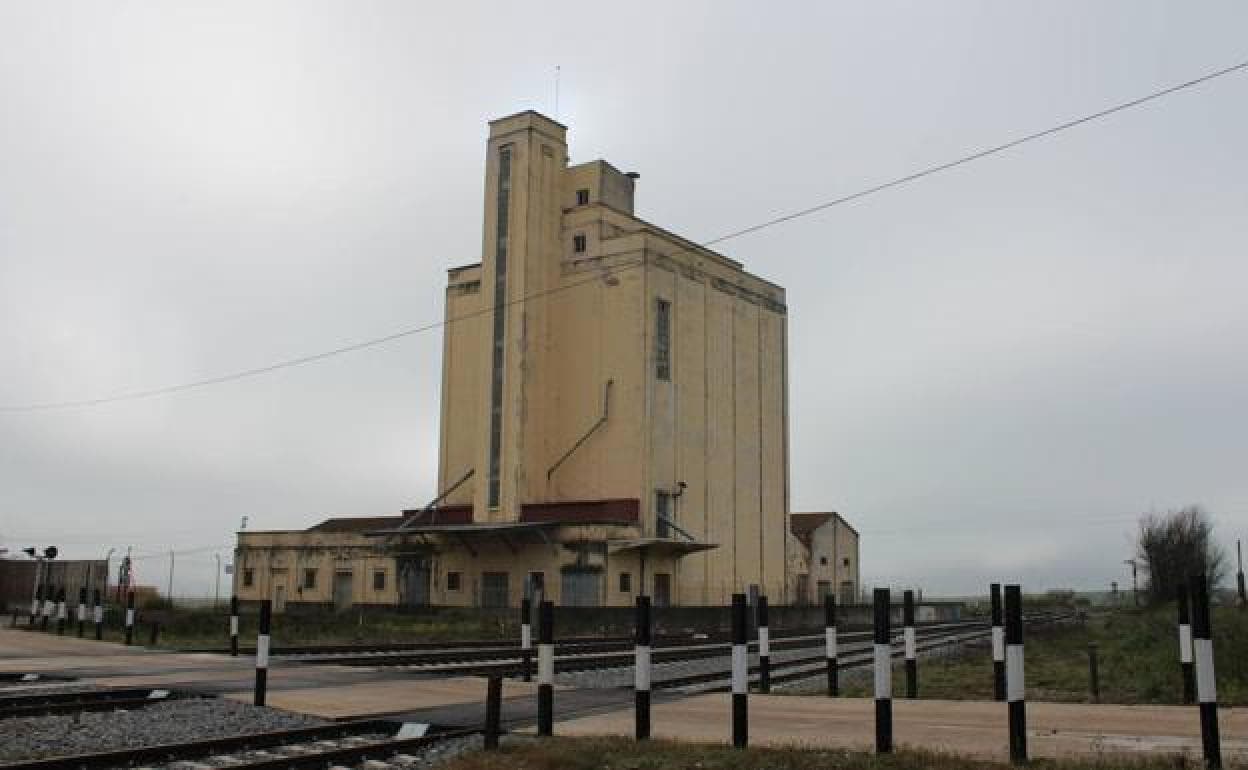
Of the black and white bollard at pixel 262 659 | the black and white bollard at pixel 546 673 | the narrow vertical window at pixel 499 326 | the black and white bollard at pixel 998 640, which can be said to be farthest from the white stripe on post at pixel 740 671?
the narrow vertical window at pixel 499 326

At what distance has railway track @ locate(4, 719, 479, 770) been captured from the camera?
869 cm

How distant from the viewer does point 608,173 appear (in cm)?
5472

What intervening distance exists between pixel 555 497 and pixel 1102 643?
84.9ft

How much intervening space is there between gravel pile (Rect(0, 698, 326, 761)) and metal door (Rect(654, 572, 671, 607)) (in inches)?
1453

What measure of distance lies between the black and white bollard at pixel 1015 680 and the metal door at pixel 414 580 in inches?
1822

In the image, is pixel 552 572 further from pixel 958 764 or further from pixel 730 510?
pixel 958 764

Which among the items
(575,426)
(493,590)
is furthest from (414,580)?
(575,426)

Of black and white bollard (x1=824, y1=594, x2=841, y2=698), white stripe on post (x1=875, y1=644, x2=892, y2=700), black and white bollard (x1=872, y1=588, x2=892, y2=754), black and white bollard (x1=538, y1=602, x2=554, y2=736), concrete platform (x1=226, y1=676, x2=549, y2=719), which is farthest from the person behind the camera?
black and white bollard (x1=824, y1=594, x2=841, y2=698)

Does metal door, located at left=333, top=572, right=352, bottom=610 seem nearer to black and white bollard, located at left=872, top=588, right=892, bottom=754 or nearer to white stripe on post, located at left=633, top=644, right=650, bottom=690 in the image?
white stripe on post, located at left=633, top=644, right=650, bottom=690

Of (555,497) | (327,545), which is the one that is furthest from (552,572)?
(327,545)

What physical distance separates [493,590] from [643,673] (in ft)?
135

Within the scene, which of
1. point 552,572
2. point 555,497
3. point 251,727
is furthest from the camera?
point 555,497

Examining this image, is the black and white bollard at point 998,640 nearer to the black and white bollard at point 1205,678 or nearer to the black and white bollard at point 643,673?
the black and white bollard at point 1205,678

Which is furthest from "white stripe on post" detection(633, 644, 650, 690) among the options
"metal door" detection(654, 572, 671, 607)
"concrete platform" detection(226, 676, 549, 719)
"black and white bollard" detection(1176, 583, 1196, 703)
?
"metal door" detection(654, 572, 671, 607)
